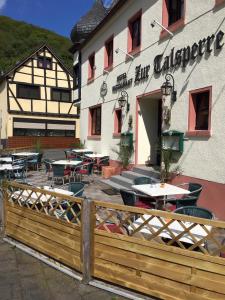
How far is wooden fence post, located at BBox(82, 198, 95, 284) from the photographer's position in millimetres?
4305

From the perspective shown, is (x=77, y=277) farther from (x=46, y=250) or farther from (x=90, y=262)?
(x=46, y=250)

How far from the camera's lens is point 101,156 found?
46.8ft

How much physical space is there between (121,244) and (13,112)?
2476cm

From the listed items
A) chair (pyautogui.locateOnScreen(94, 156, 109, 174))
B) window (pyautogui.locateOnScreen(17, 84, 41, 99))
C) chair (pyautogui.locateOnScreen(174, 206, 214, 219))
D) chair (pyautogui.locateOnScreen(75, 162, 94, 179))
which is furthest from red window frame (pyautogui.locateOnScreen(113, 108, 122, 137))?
window (pyautogui.locateOnScreen(17, 84, 41, 99))

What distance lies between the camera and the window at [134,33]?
1202cm

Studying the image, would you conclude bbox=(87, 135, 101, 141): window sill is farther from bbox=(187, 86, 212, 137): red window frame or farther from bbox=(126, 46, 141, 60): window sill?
bbox=(187, 86, 212, 137): red window frame

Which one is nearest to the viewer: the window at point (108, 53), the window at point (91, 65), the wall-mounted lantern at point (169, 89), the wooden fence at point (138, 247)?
the wooden fence at point (138, 247)

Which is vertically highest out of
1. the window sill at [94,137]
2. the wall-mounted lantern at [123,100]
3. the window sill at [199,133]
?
the wall-mounted lantern at [123,100]

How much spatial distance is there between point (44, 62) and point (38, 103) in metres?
3.62

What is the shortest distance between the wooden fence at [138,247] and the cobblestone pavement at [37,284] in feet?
0.63

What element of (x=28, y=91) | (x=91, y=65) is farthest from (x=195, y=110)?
(x=28, y=91)

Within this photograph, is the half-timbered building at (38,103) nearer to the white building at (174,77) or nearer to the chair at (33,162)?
the chair at (33,162)

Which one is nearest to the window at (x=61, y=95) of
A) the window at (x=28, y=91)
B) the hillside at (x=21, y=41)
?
the window at (x=28, y=91)

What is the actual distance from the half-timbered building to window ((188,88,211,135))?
20.9 m
